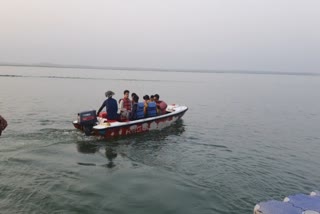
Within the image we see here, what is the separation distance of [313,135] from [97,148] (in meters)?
13.0

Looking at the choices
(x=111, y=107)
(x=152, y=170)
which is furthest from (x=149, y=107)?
(x=152, y=170)

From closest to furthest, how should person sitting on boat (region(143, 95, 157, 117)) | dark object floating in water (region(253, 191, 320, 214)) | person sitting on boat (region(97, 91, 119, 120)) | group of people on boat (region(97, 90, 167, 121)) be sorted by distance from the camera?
dark object floating in water (region(253, 191, 320, 214)), person sitting on boat (region(97, 91, 119, 120)), group of people on boat (region(97, 90, 167, 121)), person sitting on boat (region(143, 95, 157, 117))

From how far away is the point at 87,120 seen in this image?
13.8 metres

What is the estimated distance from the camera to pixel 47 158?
Answer: 37.4 feet

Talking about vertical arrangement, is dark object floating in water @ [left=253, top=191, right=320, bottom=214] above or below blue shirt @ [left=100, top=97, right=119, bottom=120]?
below

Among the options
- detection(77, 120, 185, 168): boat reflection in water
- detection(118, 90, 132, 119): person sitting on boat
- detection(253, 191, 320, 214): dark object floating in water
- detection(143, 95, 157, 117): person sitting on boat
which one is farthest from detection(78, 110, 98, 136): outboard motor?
detection(253, 191, 320, 214): dark object floating in water

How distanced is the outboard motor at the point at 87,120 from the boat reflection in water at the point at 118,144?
1.80ft

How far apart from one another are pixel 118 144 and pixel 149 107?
3.23 metres

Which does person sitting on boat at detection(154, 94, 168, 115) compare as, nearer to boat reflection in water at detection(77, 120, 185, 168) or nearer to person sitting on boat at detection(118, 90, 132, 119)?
boat reflection in water at detection(77, 120, 185, 168)

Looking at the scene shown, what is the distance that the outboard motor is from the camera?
13.7 metres

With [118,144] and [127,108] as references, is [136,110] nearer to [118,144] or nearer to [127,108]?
[127,108]

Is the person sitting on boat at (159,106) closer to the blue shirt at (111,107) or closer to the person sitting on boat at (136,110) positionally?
the person sitting on boat at (136,110)

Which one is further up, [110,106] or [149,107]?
[110,106]

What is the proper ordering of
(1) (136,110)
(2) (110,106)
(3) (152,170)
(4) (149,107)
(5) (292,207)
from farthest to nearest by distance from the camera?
1. (4) (149,107)
2. (1) (136,110)
3. (2) (110,106)
4. (3) (152,170)
5. (5) (292,207)
